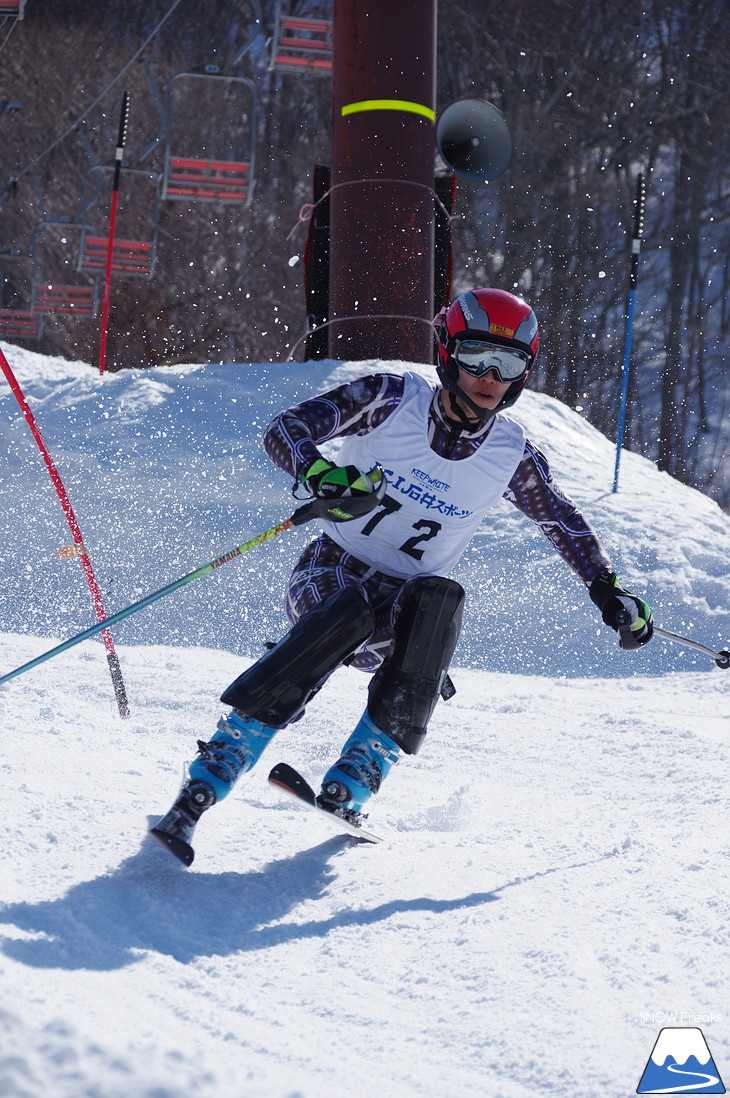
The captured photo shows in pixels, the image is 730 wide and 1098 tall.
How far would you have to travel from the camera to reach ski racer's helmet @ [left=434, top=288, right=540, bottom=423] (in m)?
3.26

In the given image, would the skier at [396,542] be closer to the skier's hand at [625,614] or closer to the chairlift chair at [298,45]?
the skier's hand at [625,614]

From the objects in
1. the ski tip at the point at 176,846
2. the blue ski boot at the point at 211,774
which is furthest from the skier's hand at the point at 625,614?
the ski tip at the point at 176,846

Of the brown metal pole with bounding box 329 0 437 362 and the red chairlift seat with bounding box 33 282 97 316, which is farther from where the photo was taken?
the red chairlift seat with bounding box 33 282 97 316

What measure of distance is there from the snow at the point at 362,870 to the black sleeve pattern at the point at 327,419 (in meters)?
0.98

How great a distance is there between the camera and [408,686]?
3.08 metres

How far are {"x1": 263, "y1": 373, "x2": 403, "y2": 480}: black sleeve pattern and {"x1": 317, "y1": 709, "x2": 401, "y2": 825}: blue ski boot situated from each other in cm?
69

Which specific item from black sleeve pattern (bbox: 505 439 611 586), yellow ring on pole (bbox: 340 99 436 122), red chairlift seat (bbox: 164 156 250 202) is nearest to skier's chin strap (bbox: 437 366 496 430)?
black sleeve pattern (bbox: 505 439 611 586)

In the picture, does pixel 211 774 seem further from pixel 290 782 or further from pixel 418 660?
pixel 418 660

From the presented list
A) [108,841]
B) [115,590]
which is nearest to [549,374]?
[115,590]

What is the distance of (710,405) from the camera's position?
1126 inches

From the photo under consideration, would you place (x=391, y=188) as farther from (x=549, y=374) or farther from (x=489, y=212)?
(x=489, y=212)

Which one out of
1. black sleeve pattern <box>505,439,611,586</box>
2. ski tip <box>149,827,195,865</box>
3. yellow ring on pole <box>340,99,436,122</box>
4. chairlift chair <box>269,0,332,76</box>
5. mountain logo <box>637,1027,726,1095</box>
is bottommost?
ski tip <box>149,827,195,865</box>

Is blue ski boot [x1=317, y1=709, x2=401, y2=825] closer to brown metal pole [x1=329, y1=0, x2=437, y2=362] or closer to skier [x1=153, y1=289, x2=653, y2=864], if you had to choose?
skier [x1=153, y1=289, x2=653, y2=864]

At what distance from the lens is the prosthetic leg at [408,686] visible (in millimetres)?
3059
